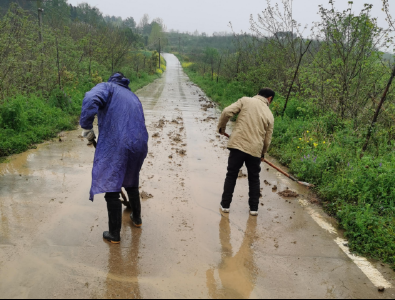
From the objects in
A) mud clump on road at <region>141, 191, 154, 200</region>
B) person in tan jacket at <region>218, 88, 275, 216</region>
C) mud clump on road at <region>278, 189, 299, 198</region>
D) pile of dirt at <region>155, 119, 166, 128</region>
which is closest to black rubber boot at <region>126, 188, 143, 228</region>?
mud clump on road at <region>141, 191, 154, 200</region>

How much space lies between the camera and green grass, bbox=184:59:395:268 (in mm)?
3779

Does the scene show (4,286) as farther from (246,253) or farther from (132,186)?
(246,253)

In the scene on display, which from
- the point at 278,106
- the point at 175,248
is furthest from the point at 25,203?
the point at 278,106

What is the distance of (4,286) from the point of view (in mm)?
2732

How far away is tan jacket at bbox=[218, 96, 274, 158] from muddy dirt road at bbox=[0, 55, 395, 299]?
0.98 m

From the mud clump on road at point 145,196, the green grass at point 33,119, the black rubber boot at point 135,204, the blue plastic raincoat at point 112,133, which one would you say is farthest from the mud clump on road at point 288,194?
the green grass at point 33,119

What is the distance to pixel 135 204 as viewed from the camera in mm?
3848

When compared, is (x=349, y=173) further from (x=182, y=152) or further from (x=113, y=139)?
(x=113, y=139)

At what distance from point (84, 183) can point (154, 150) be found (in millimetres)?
2289

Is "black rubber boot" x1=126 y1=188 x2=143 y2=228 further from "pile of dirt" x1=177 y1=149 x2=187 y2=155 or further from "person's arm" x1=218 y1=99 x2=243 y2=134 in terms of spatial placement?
"pile of dirt" x1=177 y1=149 x2=187 y2=155

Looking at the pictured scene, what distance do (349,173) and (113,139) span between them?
3.88 m

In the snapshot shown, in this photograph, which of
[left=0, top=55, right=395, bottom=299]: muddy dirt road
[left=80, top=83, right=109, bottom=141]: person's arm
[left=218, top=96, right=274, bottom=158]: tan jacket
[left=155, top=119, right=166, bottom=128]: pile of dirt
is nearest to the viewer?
[left=0, top=55, right=395, bottom=299]: muddy dirt road

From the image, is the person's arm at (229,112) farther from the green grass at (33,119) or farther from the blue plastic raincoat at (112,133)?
the green grass at (33,119)

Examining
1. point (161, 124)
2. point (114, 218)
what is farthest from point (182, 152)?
point (114, 218)
